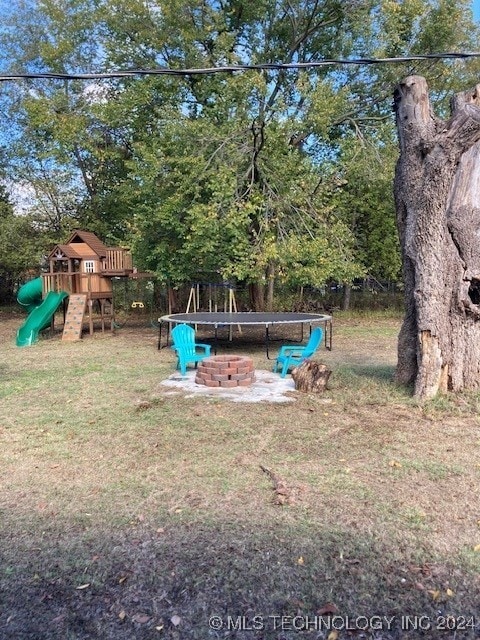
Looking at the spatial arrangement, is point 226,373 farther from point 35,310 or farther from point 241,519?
point 35,310

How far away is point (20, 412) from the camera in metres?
5.25

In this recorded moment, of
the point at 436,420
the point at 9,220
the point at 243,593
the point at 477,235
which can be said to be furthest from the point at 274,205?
the point at 9,220

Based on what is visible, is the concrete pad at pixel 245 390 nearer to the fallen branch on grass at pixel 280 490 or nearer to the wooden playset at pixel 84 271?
the fallen branch on grass at pixel 280 490

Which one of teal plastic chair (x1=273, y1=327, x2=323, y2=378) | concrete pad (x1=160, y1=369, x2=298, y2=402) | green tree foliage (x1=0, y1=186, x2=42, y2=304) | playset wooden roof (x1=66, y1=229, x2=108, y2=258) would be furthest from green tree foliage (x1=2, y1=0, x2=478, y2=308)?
concrete pad (x1=160, y1=369, x2=298, y2=402)

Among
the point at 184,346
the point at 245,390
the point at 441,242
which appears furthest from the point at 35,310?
the point at 441,242

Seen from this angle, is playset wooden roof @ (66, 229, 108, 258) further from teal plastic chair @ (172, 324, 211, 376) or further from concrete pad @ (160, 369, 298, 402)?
concrete pad @ (160, 369, 298, 402)

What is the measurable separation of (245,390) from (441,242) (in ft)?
9.30

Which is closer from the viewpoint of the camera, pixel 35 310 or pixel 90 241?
pixel 35 310

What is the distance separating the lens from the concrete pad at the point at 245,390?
5.74 meters

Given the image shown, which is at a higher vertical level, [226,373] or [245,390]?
[226,373]

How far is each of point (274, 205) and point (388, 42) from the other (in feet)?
20.9

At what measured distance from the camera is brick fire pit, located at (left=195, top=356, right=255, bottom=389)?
20.5ft

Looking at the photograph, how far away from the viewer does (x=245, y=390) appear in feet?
20.0

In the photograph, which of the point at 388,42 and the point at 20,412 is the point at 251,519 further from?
the point at 388,42
